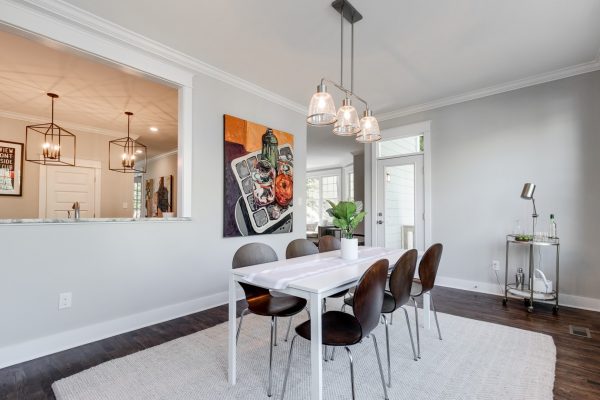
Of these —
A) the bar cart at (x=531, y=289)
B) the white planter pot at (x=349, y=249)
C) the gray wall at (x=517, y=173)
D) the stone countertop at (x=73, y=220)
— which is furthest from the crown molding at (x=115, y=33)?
the bar cart at (x=531, y=289)

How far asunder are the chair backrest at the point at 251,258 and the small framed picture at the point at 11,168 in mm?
4594

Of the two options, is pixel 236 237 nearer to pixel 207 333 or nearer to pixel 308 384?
pixel 207 333

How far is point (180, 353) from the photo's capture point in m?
2.23

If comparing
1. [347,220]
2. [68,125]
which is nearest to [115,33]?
[347,220]

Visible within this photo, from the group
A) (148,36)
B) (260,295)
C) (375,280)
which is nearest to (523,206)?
(375,280)

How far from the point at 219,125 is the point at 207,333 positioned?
2.16 meters

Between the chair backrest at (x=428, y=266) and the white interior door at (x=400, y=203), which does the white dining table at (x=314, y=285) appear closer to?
the chair backrest at (x=428, y=266)

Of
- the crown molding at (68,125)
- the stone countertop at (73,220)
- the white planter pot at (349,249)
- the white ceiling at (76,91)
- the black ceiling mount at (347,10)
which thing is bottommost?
the white planter pot at (349,249)

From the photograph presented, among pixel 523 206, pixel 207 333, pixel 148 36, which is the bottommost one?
pixel 207 333

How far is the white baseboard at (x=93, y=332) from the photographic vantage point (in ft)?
7.01

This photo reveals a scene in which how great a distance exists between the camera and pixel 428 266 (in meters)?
2.29

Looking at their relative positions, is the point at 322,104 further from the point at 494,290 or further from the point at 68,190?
the point at 68,190

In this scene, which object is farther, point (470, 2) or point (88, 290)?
point (88, 290)

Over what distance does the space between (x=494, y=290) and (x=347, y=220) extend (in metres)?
2.82
